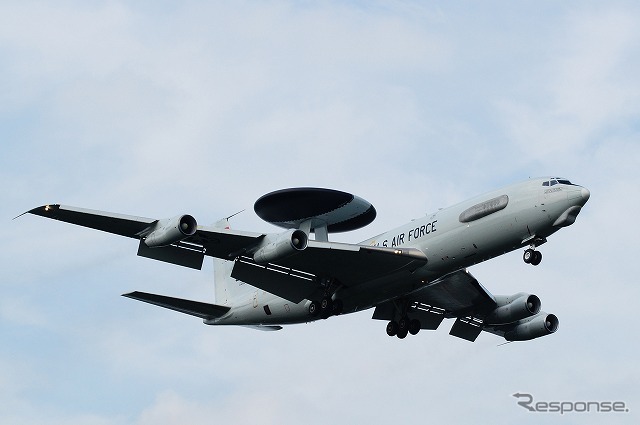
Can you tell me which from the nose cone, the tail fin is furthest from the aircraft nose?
the tail fin

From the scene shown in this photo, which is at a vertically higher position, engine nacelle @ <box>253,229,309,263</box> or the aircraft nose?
the aircraft nose

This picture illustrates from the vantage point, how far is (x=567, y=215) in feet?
168

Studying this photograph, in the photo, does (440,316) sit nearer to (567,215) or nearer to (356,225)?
(356,225)

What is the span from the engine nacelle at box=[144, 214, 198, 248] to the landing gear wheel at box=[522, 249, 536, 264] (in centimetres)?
1563

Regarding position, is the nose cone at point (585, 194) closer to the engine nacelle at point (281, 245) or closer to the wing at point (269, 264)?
the wing at point (269, 264)

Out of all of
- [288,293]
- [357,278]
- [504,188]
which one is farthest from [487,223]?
[288,293]

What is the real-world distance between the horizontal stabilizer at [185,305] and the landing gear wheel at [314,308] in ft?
22.1

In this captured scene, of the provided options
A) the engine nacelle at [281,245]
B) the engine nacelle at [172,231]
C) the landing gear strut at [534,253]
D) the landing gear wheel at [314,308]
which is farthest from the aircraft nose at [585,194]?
the engine nacelle at [172,231]

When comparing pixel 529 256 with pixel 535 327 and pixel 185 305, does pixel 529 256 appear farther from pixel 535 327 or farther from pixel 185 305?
pixel 185 305

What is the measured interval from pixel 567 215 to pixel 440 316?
629 inches

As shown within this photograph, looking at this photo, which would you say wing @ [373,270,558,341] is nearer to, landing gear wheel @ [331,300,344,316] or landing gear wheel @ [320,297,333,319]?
landing gear wheel @ [331,300,344,316]

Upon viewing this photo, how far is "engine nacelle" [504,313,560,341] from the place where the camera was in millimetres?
65688

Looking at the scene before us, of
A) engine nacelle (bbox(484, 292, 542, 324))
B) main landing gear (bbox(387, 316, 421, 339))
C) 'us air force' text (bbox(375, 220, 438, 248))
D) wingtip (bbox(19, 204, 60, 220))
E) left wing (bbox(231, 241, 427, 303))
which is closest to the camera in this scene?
wingtip (bbox(19, 204, 60, 220))

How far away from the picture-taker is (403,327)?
6241 centimetres
